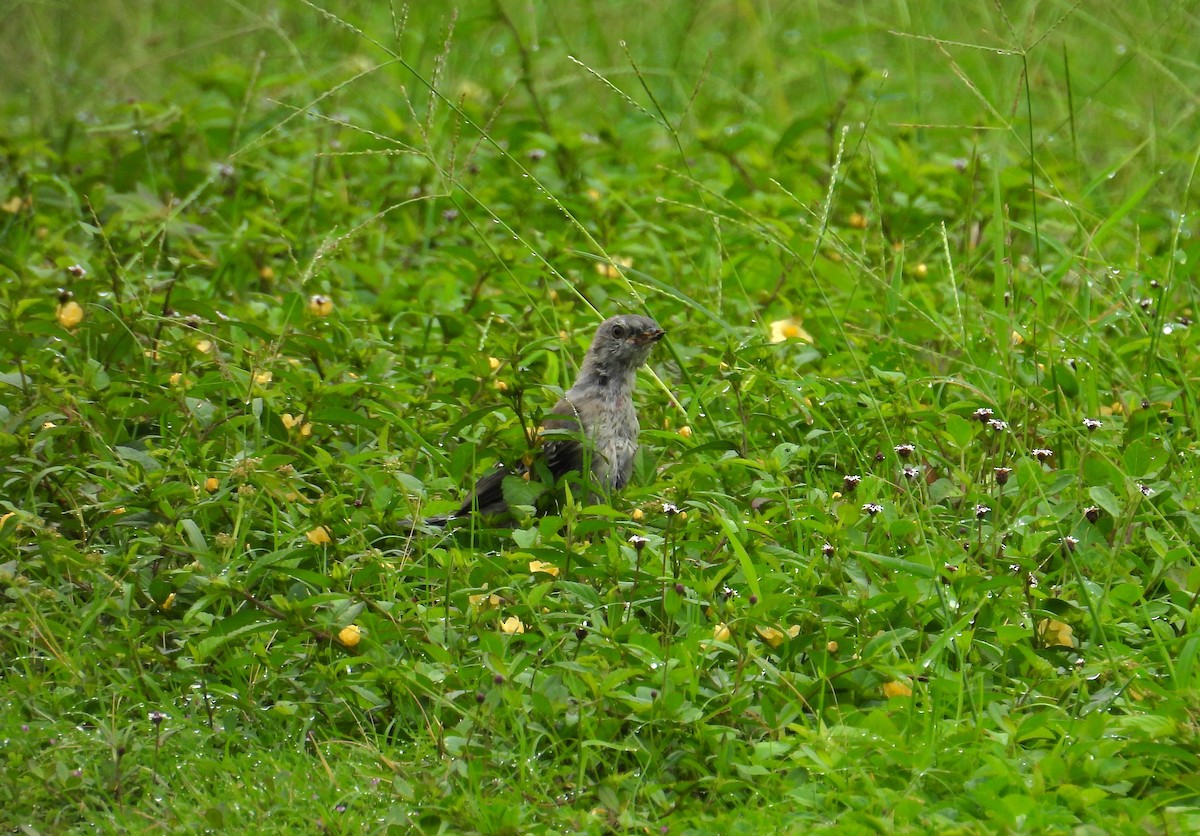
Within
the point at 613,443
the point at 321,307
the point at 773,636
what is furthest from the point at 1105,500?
the point at 321,307

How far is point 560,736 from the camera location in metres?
3.55

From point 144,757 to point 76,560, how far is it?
0.66m

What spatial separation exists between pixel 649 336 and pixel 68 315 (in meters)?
2.02

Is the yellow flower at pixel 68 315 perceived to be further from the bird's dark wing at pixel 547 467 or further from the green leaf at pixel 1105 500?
the green leaf at pixel 1105 500

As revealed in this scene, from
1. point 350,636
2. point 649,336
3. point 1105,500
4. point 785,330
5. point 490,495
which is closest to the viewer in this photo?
point 350,636

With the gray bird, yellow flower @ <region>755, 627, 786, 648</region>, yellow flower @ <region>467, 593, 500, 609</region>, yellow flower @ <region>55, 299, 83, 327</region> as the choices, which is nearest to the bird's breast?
the gray bird

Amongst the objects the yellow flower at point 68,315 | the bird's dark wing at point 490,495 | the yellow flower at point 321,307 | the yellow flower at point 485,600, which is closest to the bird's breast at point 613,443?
the bird's dark wing at point 490,495

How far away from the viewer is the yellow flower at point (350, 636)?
382 cm

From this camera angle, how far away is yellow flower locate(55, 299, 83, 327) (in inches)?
207

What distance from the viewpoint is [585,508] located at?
13.9 feet

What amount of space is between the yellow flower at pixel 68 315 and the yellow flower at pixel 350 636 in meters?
2.02

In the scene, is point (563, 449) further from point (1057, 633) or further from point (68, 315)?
point (68, 315)

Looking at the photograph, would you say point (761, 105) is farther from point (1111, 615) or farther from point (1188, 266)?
point (1111, 615)

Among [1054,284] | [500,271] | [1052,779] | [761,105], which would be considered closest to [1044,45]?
[761,105]
